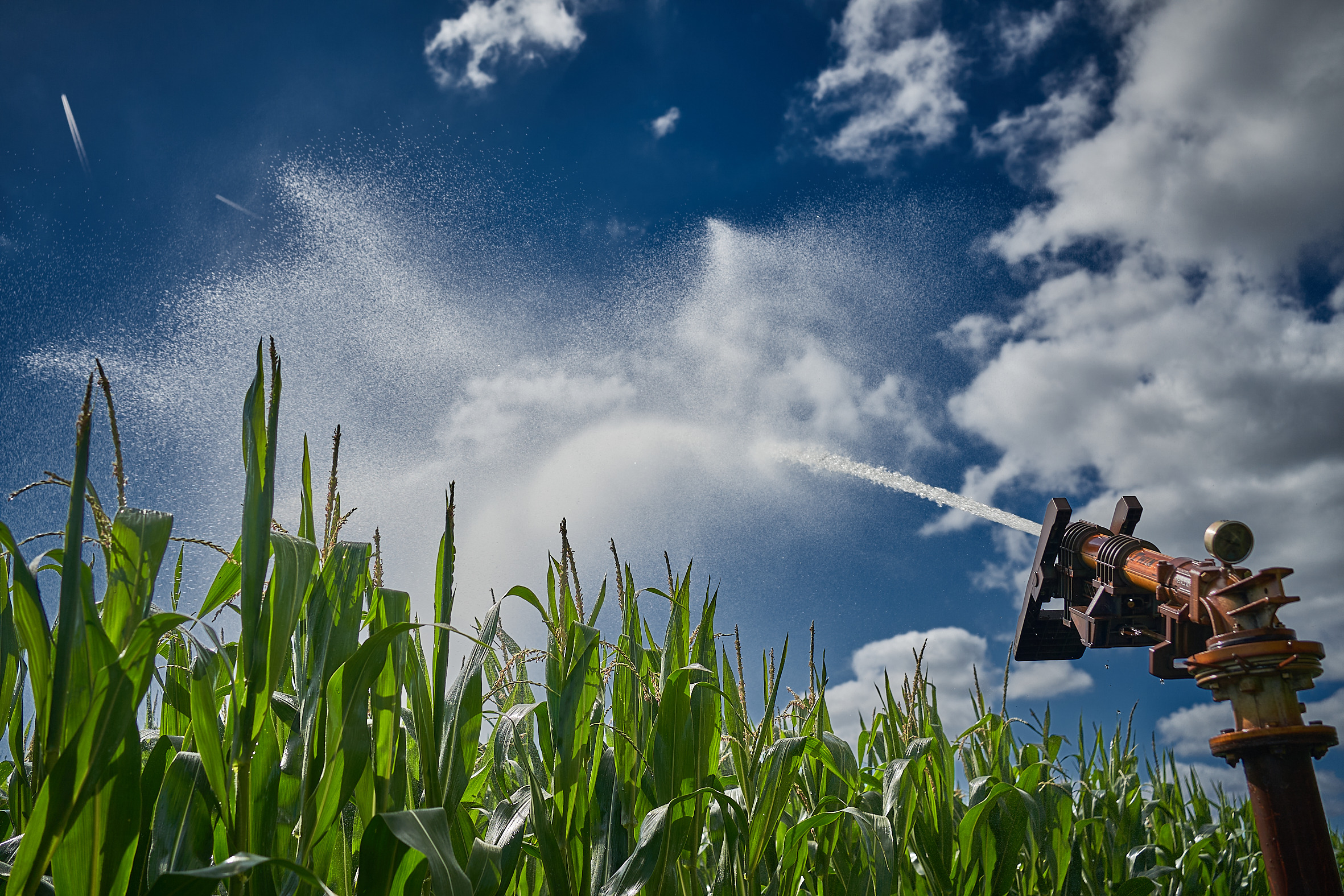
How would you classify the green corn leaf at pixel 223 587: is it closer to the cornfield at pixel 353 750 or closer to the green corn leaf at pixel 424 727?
the cornfield at pixel 353 750

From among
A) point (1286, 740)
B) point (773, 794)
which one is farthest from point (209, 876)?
point (1286, 740)

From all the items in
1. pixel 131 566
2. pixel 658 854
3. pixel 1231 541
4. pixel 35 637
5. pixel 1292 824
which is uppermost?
pixel 1231 541

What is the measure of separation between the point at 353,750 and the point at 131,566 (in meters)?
0.44

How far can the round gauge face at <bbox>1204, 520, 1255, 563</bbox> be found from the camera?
297 cm

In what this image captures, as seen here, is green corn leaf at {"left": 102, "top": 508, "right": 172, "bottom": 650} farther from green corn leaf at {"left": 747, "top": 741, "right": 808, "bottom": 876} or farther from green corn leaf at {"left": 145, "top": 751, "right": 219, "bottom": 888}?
green corn leaf at {"left": 747, "top": 741, "right": 808, "bottom": 876}

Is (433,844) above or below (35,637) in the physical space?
below

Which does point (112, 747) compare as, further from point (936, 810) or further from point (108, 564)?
point (936, 810)

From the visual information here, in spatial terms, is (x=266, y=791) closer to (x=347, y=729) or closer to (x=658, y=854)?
(x=347, y=729)

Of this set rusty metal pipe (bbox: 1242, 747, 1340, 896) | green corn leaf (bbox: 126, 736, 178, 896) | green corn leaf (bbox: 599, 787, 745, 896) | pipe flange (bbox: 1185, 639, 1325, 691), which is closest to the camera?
green corn leaf (bbox: 126, 736, 178, 896)

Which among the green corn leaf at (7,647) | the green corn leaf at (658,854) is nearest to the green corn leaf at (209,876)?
the green corn leaf at (7,647)

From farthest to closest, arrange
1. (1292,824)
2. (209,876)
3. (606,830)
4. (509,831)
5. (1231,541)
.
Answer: (1231,541), (1292,824), (606,830), (509,831), (209,876)

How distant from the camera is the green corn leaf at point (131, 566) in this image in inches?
42.8

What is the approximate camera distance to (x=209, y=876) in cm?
89

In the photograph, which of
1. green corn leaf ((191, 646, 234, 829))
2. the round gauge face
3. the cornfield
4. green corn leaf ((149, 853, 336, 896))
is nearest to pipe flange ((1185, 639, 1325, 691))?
the round gauge face
